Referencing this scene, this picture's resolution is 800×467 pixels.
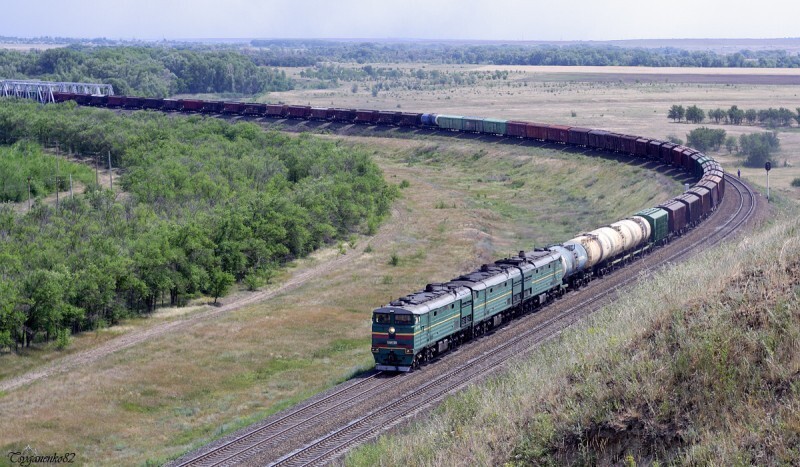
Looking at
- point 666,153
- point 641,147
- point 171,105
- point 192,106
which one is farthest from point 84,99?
point 666,153

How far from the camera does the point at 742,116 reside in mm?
143125

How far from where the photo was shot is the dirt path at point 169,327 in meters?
39.9

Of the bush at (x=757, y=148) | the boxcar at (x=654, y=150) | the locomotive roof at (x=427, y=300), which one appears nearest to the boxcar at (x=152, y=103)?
the boxcar at (x=654, y=150)

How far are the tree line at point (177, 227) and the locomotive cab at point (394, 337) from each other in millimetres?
18142

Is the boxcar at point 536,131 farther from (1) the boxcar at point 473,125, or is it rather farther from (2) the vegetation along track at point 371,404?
(2) the vegetation along track at point 371,404

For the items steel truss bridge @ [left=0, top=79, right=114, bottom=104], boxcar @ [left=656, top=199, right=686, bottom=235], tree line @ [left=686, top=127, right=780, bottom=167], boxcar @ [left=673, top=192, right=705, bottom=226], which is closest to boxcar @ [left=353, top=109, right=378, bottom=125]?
tree line @ [left=686, top=127, right=780, bottom=167]

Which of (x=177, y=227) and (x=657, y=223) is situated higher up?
(x=657, y=223)

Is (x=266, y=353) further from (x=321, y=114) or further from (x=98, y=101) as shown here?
(x=98, y=101)

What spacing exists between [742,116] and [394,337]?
409ft

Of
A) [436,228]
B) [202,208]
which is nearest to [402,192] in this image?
[436,228]

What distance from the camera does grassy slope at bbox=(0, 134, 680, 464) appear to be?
32.3 m

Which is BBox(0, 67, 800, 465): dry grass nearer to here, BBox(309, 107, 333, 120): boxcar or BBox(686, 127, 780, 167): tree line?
BBox(686, 127, 780, 167): tree line

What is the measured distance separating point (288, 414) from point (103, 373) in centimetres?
1274

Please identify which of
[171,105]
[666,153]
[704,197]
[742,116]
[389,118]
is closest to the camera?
[704,197]
